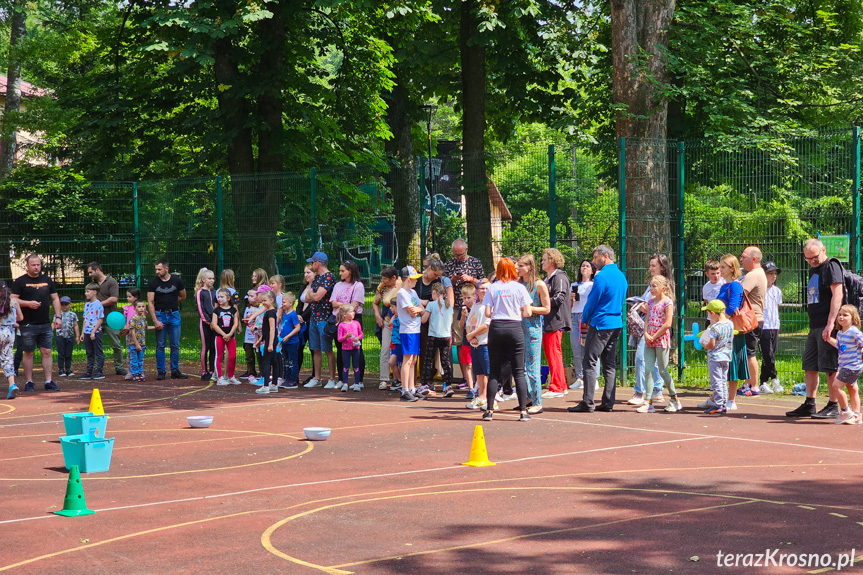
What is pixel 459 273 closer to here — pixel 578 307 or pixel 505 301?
pixel 578 307

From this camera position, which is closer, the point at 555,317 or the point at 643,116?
the point at 555,317

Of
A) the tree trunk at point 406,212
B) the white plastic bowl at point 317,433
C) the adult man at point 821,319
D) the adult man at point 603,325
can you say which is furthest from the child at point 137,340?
the adult man at point 821,319

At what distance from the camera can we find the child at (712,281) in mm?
12781

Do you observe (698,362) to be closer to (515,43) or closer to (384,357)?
(384,357)

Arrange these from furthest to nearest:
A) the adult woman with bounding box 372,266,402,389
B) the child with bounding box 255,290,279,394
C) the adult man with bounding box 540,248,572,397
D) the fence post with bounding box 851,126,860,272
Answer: the child with bounding box 255,290,279,394, the adult woman with bounding box 372,266,402,389, the adult man with bounding box 540,248,572,397, the fence post with bounding box 851,126,860,272

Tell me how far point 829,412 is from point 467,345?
16.3 ft

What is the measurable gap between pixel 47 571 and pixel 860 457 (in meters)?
7.04

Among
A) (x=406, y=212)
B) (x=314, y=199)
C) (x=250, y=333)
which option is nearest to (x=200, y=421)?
(x=250, y=333)

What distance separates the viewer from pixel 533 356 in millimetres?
11953

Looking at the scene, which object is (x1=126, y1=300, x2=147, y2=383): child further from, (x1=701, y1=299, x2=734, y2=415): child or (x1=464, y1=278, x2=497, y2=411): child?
(x1=701, y1=299, x2=734, y2=415): child

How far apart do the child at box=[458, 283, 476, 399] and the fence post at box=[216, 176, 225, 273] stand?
21.3ft

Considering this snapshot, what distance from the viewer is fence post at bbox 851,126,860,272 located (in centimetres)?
1293

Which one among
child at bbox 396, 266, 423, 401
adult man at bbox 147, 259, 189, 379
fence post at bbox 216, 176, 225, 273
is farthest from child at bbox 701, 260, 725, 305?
fence post at bbox 216, 176, 225, 273

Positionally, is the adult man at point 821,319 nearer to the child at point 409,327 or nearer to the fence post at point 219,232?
the child at point 409,327
